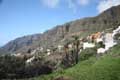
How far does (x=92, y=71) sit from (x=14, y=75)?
58.1m

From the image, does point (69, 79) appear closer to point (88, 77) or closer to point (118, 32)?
point (88, 77)

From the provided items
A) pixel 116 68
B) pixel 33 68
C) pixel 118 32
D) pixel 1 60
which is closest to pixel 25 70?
pixel 33 68

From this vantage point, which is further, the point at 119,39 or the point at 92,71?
the point at 119,39

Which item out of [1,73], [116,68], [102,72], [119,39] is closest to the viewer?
[102,72]

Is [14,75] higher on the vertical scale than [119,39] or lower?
lower

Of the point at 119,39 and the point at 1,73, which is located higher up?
the point at 119,39

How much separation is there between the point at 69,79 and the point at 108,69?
5203 millimetres

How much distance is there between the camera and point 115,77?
25797 mm

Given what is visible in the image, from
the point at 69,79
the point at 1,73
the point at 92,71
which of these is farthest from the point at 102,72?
the point at 1,73

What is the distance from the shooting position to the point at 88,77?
25719 mm

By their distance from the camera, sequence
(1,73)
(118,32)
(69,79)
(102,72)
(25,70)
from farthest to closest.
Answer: (25,70), (1,73), (118,32), (102,72), (69,79)

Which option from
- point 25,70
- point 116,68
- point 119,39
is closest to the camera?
point 116,68

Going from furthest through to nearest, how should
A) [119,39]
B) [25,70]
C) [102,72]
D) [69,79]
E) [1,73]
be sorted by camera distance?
[25,70], [1,73], [119,39], [102,72], [69,79]

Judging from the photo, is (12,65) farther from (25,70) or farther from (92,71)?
(92,71)
